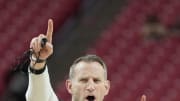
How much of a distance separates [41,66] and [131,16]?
375cm

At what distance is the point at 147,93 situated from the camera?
5.70 metres

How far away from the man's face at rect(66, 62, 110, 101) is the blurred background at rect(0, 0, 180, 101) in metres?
2.75

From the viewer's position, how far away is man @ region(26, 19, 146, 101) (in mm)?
2641

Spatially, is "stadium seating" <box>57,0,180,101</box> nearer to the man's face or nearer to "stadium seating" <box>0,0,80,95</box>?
"stadium seating" <box>0,0,80,95</box>

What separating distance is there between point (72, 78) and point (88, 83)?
0.10 m

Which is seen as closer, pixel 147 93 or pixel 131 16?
pixel 147 93

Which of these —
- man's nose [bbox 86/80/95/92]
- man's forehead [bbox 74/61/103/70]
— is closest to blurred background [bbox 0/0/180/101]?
man's forehead [bbox 74/61/103/70]

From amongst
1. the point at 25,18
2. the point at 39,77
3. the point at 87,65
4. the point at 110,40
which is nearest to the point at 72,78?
the point at 87,65

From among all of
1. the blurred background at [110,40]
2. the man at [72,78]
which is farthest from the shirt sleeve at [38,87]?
the blurred background at [110,40]

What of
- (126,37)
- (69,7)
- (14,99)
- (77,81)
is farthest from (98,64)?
(69,7)

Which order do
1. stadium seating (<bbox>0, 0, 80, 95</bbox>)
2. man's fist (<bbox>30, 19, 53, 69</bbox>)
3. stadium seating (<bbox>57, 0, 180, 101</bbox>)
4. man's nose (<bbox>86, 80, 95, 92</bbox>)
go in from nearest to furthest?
man's fist (<bbox>30, 19, 53, 69</bbox>) < man's nose (<bbox>86, 80, 95, 92</bbox>) < stadium seating (<bbox>57, 0, 180, 101</bbox>) < stadium seating (<bbox>0, 0, 80, 95</bbox>)

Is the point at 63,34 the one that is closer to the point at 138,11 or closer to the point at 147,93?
the point at 138,11

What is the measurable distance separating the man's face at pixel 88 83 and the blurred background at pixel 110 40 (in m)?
2.75

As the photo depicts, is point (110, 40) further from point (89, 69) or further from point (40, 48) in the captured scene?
point (40, 48)
